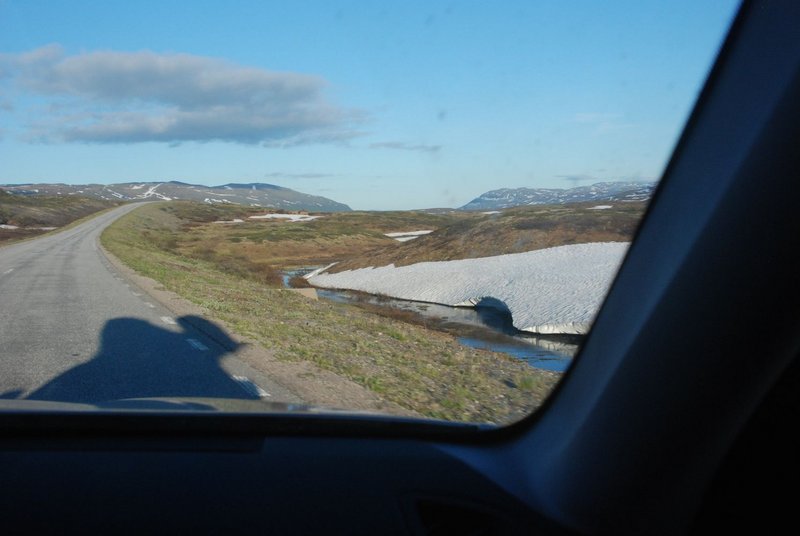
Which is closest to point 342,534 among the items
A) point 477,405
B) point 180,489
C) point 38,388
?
point 180,489

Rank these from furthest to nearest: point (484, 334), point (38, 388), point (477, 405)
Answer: point (484, 334), point (38, 388), point (477, 405)

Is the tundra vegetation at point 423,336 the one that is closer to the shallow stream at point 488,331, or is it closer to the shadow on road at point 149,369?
the shallow stream at point 488,331

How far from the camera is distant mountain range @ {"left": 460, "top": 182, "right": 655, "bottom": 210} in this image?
412 centimetres

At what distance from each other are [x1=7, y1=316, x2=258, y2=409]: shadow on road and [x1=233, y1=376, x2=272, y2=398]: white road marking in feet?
0.20

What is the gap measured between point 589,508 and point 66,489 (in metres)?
1.95

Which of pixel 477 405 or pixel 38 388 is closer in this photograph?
pixel 477 405

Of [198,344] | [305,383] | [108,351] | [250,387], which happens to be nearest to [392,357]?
[305,383]

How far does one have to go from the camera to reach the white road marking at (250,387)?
308 inches

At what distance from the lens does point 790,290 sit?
243 cm

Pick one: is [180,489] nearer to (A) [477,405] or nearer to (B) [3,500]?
(B) [3,500]

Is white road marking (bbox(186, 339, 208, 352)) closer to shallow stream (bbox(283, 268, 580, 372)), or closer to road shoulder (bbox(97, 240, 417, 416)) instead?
road shoulder (bbox(97, 240, 417, 416))

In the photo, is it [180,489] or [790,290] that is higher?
[790,290]

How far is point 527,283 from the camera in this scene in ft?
53.3

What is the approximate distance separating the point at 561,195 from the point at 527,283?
10.7 m
